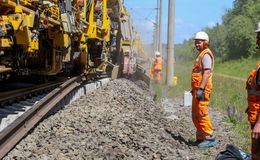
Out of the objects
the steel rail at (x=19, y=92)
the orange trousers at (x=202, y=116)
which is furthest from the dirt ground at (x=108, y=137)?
the steel rail at (x=19, y=92)

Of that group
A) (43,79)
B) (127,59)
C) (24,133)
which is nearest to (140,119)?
(24,133)

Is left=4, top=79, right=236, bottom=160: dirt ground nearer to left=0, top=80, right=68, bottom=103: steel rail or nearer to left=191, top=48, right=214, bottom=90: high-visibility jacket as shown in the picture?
left=0, top=80, right=68, bottom=103: steel rail

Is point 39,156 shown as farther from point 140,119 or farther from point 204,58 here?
point 204,58

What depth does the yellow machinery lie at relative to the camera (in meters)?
5.31

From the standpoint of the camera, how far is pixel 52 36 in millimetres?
7316

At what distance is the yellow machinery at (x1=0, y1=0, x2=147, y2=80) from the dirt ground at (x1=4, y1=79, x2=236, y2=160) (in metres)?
1.19

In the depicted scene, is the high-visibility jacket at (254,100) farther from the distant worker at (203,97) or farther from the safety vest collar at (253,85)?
the distant worker at (203,97)

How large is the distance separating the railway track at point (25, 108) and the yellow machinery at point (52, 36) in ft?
1.51

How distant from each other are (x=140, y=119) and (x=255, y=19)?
42991 millimetres

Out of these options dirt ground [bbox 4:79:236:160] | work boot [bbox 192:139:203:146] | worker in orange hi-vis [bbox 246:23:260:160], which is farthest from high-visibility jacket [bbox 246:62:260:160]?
work boot [bbox 192:139:203:146]

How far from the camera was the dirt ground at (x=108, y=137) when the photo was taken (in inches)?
173

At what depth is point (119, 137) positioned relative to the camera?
16.2 feet

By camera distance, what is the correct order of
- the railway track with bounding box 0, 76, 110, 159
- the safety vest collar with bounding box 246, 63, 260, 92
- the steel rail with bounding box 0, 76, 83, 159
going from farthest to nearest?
the railway track with bounding box 0, 76, 110, 159
the steel rail with bounding box 0, 76, 83, 159
the safety vest collar with bounding box 246, 63, 260, 92

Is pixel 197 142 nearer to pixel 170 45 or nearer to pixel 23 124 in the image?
pixel 23 124
